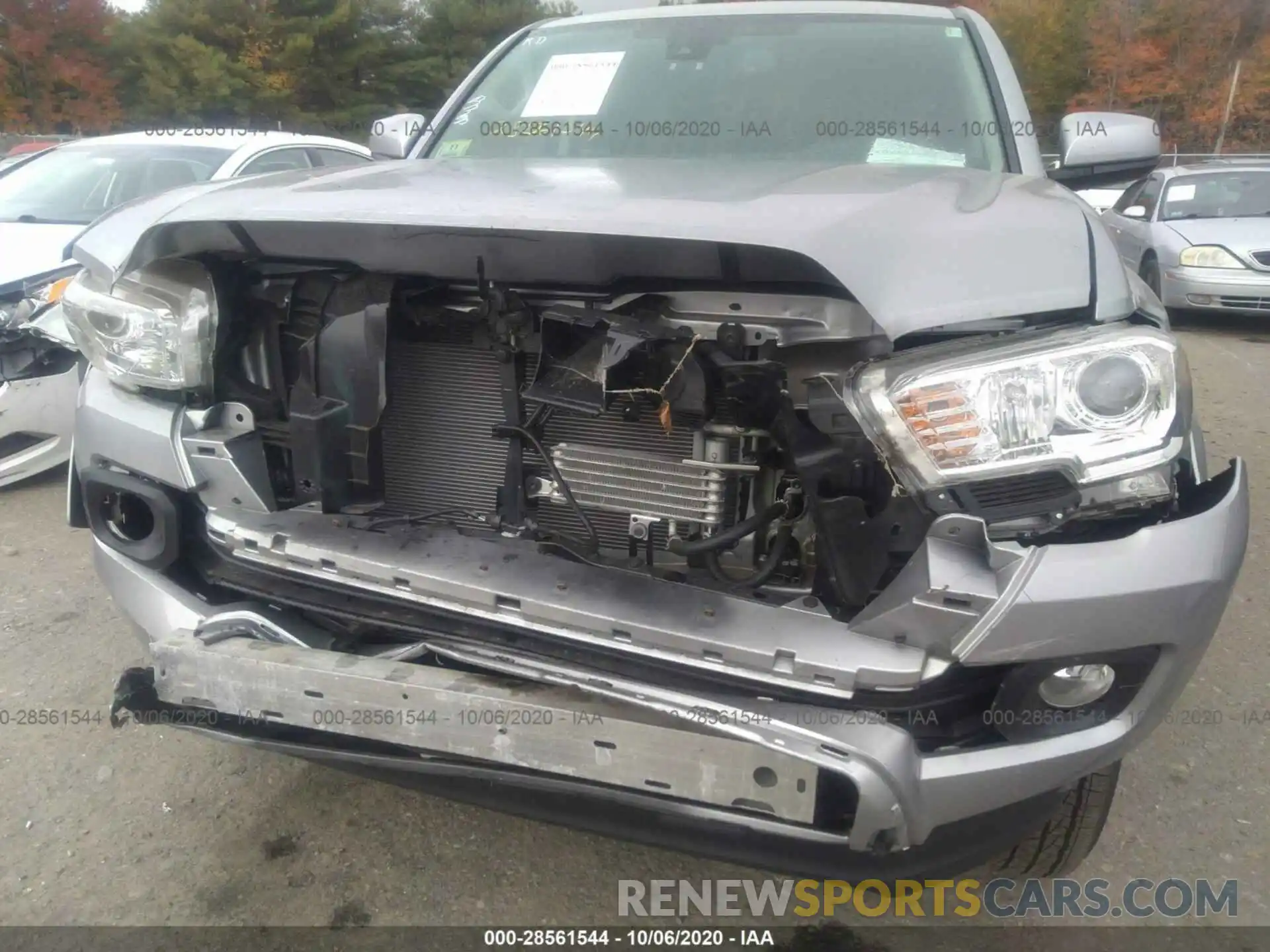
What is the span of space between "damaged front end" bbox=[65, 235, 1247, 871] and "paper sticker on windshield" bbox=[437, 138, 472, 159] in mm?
1176

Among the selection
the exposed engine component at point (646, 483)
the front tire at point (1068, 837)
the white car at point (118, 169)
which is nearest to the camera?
the exposed engine component at point (646, 483)

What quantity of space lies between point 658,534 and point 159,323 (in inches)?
42.9

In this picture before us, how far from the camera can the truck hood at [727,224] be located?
1.47 meters

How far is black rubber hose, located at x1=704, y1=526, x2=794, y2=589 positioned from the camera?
68.7 inches

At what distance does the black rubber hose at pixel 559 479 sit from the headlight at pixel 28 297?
3260 mm

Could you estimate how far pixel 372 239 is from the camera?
A: 6.05 feet

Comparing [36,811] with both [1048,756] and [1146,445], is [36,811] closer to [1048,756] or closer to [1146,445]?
[1048,756]

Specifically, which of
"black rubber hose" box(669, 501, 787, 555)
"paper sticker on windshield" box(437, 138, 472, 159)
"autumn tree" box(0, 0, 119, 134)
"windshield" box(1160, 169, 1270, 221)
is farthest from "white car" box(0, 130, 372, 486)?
"autumn tree" box(0, 0, 119, 134)

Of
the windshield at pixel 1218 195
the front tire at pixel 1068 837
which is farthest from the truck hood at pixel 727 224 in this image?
the windshield at pixel 1218 195

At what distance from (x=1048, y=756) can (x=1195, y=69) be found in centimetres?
3541

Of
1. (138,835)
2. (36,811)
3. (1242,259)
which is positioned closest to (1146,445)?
(138,835)

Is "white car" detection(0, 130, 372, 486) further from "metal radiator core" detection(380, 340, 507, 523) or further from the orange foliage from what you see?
the orange foliage

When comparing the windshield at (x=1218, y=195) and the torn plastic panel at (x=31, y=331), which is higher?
the torn plastic panel at (x=31, y=331)

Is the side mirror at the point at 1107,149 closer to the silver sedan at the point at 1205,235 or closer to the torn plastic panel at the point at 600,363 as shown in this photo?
the torn plastic panel at the point at 600,363
